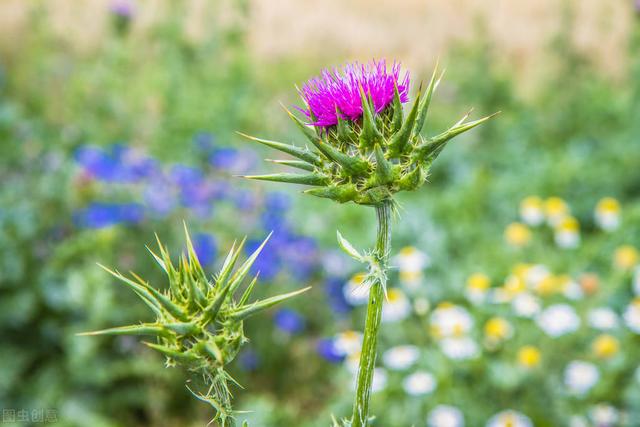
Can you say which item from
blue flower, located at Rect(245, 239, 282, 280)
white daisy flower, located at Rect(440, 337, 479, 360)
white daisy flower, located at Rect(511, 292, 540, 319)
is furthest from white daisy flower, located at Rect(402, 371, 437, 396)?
blue flower, located at Rect(245, 239, 282, 280)

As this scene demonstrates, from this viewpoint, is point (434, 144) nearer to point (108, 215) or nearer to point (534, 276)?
point (534, 276)

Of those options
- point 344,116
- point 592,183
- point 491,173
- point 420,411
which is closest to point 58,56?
point 491,173

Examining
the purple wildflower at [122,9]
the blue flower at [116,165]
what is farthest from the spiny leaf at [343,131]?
the purple wildflower at [122,9]

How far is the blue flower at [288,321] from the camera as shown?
13.2ft

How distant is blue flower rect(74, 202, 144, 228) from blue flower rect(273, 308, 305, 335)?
0.95 metres

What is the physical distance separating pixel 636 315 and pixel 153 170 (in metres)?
2.81

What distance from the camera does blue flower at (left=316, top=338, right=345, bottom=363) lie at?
3.78 m

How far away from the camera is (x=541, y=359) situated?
3432mm

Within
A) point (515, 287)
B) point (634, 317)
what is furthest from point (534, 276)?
point (634, 317)

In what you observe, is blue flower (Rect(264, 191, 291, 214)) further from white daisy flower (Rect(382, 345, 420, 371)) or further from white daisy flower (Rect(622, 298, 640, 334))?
white daisy flower (Rect(622, 298, 640, 334))

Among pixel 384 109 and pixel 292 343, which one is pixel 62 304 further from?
pixel 384 109

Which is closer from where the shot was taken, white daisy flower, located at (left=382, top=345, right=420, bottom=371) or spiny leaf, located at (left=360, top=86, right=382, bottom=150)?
spiny leaf, located at (left=360, top=86, right=382, bottom=150)

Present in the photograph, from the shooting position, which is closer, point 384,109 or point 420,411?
point 384,109

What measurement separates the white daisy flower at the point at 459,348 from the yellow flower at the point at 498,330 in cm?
9
